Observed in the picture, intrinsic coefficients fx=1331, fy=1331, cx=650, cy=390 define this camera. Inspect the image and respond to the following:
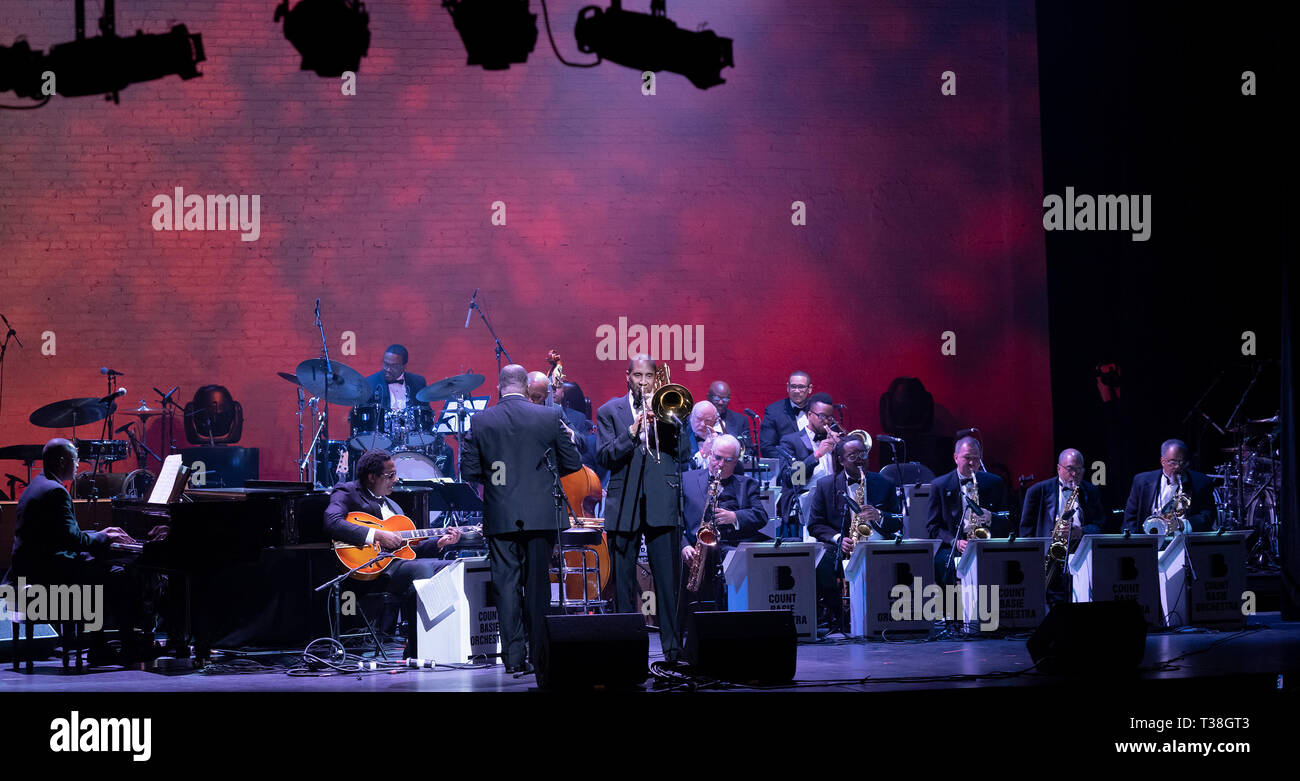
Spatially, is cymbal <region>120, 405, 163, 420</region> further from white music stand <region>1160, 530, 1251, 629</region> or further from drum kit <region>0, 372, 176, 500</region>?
white music stand <region>1160, 530, 1251, 629</region>

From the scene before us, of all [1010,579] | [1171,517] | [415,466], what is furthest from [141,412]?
[1171,517]

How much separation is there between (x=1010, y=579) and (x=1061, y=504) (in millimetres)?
997

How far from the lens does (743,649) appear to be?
5938mm

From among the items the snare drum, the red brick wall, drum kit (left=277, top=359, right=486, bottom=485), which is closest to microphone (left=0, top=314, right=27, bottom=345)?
the red brick wall

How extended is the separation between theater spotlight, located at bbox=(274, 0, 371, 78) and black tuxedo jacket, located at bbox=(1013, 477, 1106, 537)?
5217mm

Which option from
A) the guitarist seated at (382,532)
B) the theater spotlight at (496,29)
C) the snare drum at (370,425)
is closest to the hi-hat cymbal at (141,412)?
the snare drum at (370,425)

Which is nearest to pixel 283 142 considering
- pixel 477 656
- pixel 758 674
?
pixel 477 656

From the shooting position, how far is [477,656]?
7293mm

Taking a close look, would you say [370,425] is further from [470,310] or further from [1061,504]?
[1061,504]

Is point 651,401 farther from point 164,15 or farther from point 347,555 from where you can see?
point 164,15

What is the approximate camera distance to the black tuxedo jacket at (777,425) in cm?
1074

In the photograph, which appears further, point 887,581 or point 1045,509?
point 1045,509

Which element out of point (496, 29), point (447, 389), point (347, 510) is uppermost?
point (496, 29)

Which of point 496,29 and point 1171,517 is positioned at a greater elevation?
point 496,29
